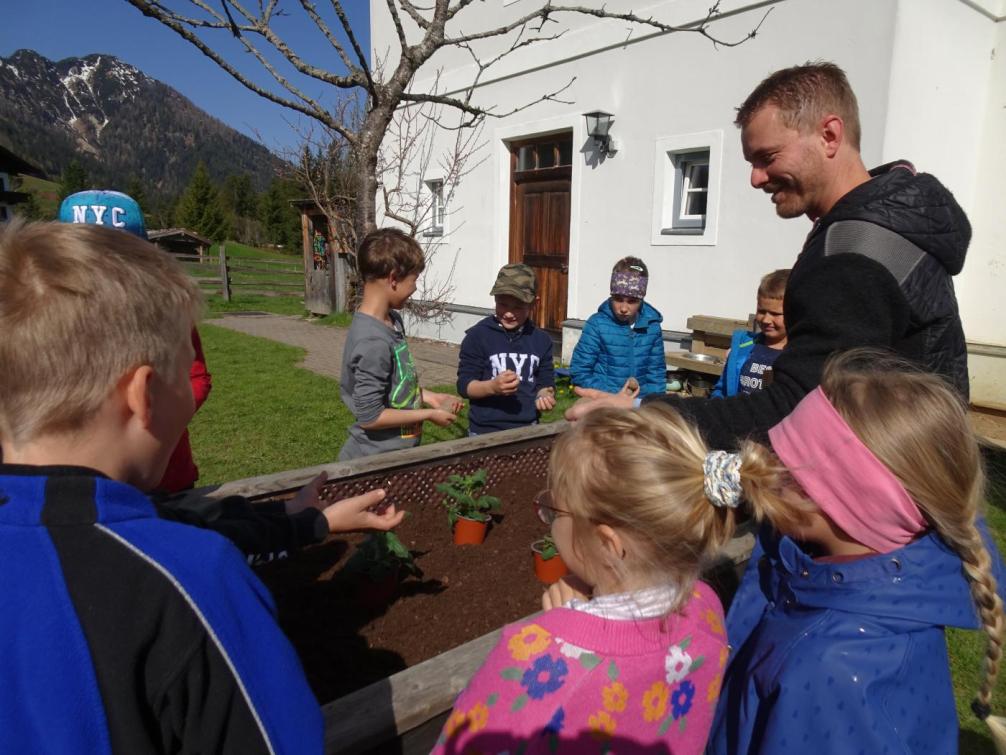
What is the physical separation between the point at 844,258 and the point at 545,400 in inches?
85.9

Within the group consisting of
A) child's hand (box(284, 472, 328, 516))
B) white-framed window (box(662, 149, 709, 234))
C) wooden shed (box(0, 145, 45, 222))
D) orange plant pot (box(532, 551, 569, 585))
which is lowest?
orange plant pot (box(532, 551, 569, 585))

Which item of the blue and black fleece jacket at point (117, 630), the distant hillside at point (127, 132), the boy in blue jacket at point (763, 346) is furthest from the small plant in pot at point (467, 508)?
the distant hillside at point (127, 132)

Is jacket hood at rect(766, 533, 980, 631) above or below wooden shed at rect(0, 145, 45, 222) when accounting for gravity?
below

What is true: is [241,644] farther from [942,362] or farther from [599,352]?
[599,352]

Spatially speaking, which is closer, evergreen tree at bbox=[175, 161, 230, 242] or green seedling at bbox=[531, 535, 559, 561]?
green seedling at bbox=[531, 535, 559, 561]

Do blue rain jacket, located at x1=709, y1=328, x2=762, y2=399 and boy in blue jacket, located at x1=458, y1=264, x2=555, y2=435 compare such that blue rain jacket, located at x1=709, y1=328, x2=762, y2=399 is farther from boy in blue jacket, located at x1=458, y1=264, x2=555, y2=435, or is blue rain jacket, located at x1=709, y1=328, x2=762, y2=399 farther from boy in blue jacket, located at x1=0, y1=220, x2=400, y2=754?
boy in blue jacket, located at x1=0, y1=220, x2=400, y2=754

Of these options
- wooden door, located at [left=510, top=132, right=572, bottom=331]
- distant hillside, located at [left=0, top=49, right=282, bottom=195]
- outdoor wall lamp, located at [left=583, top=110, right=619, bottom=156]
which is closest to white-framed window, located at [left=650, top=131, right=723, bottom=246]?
outdoor wall lamp, located at [left=583, top=110, right=619, bottom=156]

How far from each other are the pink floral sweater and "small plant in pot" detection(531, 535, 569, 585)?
5.28 ft

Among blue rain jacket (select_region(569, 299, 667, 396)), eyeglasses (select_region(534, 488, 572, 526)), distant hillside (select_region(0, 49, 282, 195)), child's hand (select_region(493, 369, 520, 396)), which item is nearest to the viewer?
eyeglasses (select_region(534, 488, 572, 526))

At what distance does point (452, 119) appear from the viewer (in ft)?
35.3

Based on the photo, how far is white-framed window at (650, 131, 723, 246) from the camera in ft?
23.7

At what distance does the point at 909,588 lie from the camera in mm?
1327

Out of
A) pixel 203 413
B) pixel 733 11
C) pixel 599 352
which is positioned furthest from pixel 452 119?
pixel 599 352

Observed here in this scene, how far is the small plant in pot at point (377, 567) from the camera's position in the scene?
260 cm
